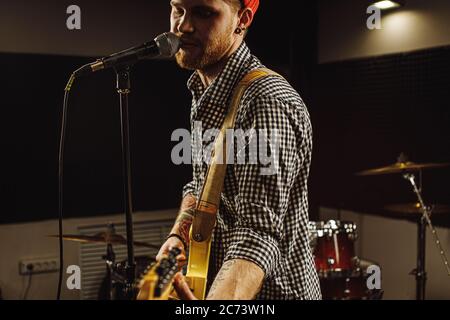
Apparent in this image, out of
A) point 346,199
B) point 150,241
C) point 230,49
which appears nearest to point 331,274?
point 346,199

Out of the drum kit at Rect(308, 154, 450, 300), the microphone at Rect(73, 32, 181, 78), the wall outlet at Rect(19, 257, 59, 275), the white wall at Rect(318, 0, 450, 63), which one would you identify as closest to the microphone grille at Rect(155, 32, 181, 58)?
the microphone at Rect(73, 32, 181, 78)

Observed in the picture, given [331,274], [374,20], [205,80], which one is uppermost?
[374,20]

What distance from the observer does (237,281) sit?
1.07 m

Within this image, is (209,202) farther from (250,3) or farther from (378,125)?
(378,125)

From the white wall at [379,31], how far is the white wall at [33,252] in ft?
8.76

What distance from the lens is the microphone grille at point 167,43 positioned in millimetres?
1324

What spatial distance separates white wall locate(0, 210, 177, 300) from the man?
9.86 feet

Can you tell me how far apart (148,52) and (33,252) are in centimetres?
333

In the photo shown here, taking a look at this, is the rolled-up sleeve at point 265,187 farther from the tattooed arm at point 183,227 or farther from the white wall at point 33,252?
the white wall at point 33,252

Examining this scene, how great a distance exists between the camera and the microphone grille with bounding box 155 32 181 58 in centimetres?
132

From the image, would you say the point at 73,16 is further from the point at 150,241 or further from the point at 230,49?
the point at 230,49

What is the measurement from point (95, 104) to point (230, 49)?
3.23 m

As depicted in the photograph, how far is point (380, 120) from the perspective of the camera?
4539 mm
